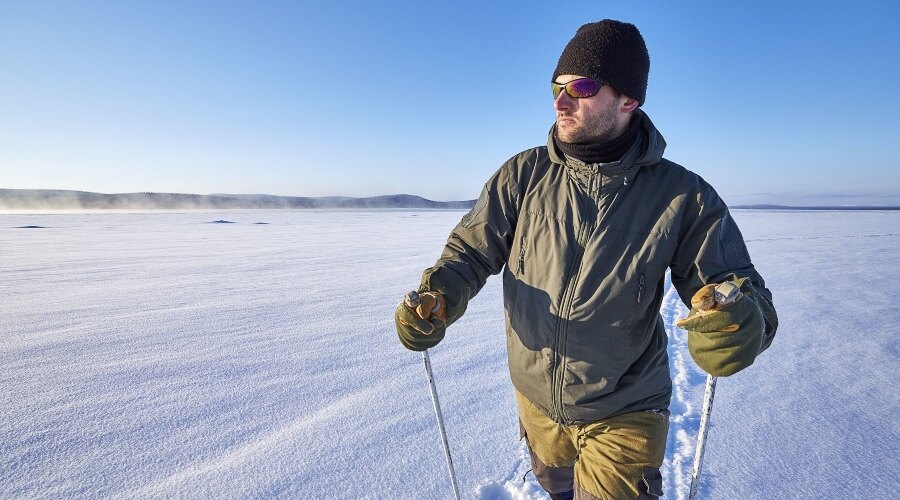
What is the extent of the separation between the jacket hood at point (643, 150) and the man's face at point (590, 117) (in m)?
0.06

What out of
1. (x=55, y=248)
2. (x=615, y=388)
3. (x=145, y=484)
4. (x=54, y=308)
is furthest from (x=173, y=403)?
(x=55, y=248)

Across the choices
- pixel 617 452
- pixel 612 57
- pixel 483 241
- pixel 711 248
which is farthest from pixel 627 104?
pixel 617 452

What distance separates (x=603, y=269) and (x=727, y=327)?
0.33m

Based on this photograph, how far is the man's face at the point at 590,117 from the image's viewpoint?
1309mm

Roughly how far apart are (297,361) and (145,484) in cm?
136

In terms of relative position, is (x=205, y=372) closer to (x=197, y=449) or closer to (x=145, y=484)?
(x=197, y=449)

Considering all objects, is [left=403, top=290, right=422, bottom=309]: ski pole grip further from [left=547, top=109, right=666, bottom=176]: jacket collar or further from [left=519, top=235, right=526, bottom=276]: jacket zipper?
[left=547, top=109, right=666, bottom=176]: jacket collar

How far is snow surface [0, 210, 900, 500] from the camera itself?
189cm

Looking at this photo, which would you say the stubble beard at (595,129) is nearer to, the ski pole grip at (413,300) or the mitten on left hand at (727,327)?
the mitten on left hand at (727,327)

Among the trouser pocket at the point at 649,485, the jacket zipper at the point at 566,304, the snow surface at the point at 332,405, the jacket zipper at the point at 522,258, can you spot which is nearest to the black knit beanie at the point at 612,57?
the jacket zipper at the point at 566,304

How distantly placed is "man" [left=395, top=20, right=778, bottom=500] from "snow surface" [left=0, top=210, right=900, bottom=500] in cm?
68

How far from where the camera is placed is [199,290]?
17.9 ft

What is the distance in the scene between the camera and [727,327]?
3.48ft

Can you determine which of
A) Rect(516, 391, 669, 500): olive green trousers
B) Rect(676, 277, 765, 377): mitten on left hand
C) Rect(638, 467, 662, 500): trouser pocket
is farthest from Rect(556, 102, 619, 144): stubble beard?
Rect(638, 467, 662, 500): trouser pocket
